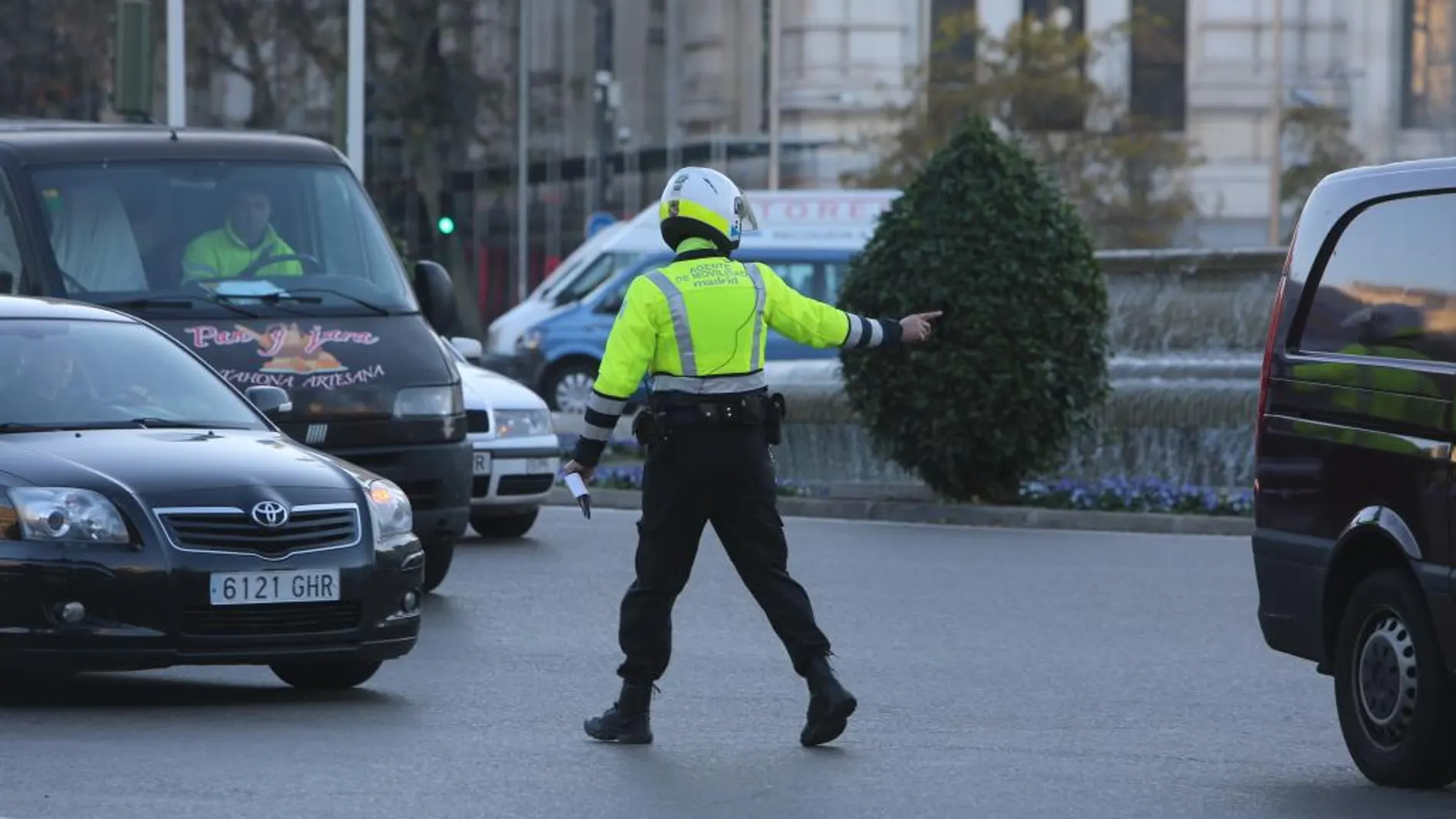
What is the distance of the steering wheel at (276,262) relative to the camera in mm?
14008

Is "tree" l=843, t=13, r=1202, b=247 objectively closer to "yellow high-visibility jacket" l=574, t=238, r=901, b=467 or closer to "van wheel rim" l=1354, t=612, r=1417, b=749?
"yellow high-visibility jacket" l=574, t=238, r=901, b=467

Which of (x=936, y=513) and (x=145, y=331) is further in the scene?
(x=936, y=513)

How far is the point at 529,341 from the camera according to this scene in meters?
34.4

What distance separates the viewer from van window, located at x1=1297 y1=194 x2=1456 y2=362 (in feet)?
27.9

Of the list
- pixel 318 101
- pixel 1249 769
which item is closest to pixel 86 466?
pixel 1249 769

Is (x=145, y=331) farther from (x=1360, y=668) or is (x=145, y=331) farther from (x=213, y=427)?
(x=1360, y=668)

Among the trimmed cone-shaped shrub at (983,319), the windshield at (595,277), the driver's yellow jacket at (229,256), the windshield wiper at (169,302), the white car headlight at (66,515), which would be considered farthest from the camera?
the windshield at (595,277)

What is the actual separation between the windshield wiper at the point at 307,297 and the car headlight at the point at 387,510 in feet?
11.1

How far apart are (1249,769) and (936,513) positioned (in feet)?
38.1

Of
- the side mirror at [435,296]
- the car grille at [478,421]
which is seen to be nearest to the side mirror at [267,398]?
the side mirror at [435,296]

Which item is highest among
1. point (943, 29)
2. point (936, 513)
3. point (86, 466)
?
point (943, 29)

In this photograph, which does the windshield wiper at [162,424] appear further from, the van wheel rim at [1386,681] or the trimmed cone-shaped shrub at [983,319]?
the trimmed cone-shaped shrub at [983,319]

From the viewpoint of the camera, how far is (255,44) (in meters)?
52.5

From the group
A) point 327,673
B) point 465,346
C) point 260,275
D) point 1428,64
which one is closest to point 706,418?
point 327,673
